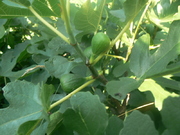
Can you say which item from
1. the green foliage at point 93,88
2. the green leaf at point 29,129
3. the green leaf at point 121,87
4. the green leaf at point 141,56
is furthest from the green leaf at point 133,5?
A: the green leaf at point 29,129

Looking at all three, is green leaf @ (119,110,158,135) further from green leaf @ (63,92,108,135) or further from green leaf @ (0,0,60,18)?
green leaf @ (0,0,60,18)

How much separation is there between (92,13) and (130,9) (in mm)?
145

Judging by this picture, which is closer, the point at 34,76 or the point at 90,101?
the point at 90,101

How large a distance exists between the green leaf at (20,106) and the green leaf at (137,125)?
0.91ft

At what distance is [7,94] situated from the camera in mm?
637

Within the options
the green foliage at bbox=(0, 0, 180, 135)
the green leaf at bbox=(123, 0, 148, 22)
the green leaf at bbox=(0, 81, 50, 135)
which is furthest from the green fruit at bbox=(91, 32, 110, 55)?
the green leaf at bbox=(0, 81, 50, 135)

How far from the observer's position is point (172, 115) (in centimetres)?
48

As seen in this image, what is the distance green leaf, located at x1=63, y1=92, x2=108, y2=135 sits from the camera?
51cm

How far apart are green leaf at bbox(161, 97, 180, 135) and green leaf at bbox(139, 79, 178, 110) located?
0.18 feet

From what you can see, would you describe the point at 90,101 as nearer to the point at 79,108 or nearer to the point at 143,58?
the point at 79,108

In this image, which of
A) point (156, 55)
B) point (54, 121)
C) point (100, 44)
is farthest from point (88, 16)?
point (54, 121)

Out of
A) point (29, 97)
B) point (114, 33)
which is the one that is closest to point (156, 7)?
point (114, 33)

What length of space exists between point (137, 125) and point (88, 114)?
0.48ft

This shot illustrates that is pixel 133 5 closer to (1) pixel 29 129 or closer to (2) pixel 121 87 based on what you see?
(2) pixel 121 87
